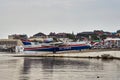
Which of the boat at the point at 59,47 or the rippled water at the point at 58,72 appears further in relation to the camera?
the boat at the point at 59,47

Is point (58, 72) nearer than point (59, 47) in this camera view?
Yes

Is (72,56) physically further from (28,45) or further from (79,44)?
(28,45)

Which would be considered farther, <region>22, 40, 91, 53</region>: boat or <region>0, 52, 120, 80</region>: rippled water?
<region>22, 40, 91, 53</region>: boat

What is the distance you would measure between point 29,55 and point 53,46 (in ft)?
26.1

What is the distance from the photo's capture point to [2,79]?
42812 millimetres

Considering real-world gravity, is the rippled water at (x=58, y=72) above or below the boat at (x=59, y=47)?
below

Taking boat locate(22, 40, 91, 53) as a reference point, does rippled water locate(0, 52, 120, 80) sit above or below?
below

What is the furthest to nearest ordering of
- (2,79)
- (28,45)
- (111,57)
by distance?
1. (28,45)
2. (111,57)
3. (2,79)

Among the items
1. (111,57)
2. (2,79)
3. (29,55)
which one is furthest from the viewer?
(29,55)

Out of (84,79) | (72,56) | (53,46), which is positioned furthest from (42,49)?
(84,79)

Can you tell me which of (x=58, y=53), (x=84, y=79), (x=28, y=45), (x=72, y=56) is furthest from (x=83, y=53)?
(x=84, y=79)

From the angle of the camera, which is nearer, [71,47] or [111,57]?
[111,57]

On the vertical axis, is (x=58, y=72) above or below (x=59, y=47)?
below

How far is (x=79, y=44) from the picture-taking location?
393 ft
